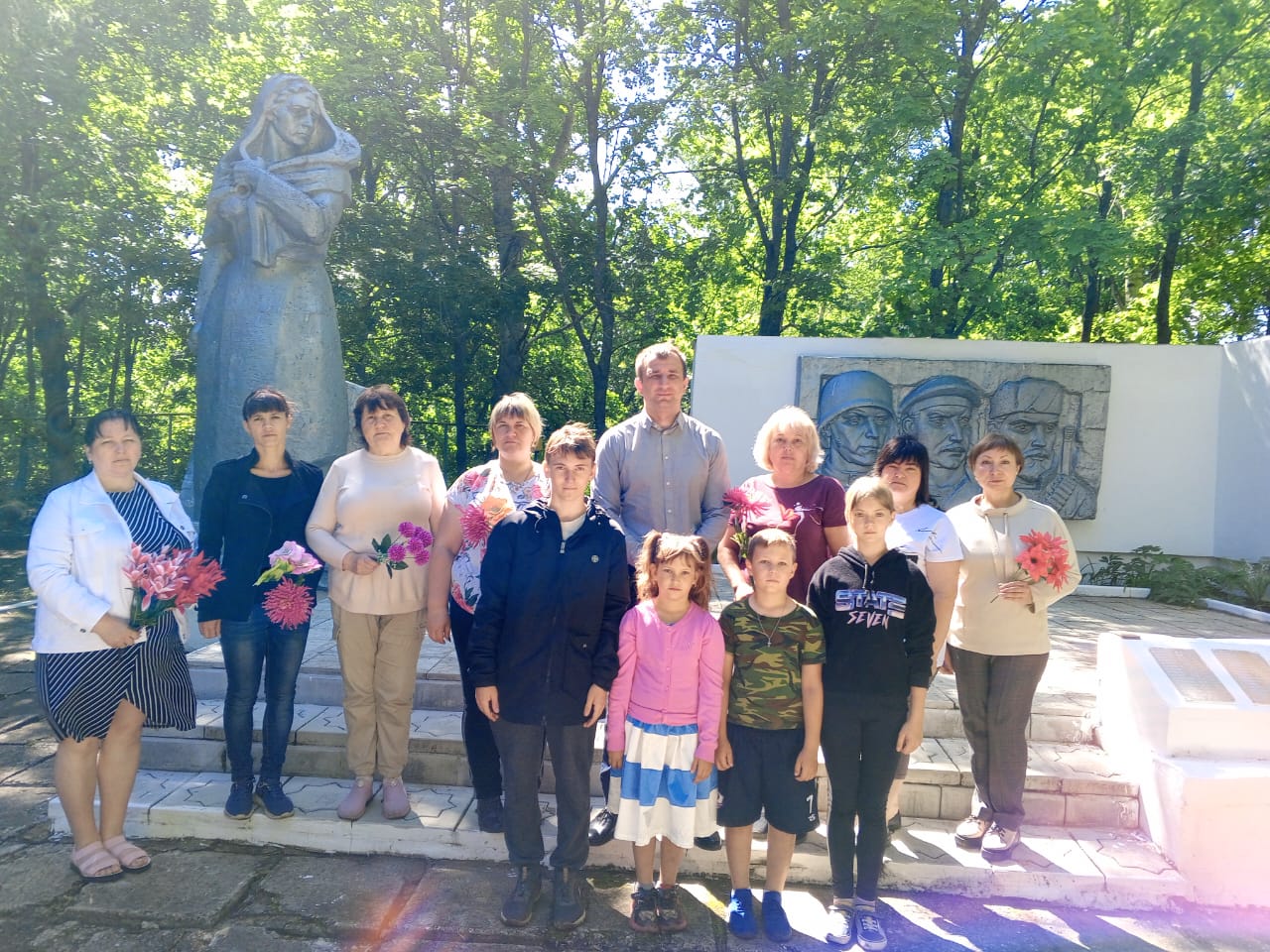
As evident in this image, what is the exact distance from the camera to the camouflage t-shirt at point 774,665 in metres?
2.69

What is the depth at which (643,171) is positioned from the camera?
1386 centimetres

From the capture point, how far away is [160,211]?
1324cm

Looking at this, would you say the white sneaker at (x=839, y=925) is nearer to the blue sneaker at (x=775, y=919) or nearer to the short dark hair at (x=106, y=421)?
the blue sneaker at (x=775, y=919)

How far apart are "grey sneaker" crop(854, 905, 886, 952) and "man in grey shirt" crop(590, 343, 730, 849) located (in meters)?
0.97

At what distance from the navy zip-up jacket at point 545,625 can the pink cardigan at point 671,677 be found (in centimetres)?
7

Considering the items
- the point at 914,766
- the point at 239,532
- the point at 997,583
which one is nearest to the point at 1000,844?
the point at 914,766

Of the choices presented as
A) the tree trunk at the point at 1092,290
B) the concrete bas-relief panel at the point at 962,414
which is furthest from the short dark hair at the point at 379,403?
the tree trunk at the point at 1092,290

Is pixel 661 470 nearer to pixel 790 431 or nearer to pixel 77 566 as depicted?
pixel 790 431

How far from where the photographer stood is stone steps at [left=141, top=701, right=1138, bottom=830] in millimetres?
3523

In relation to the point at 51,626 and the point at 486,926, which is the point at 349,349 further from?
the point at 486,926

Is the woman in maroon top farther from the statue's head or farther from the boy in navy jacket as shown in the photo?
the statue's head

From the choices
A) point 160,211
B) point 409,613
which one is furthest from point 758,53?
point 409,613

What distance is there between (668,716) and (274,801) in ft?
5.66

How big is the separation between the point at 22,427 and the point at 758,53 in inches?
552
